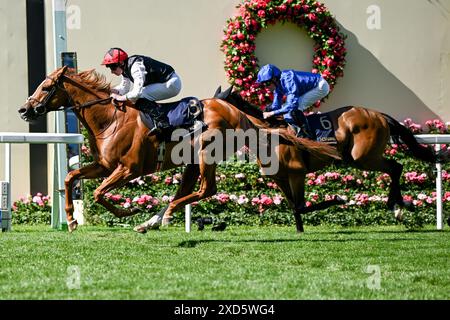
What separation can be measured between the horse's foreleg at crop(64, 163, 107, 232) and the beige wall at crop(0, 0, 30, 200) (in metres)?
4.18

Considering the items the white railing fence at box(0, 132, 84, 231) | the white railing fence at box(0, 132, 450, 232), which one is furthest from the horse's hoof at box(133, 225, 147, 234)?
the white railing fence at box(0, 132, 84, 231)

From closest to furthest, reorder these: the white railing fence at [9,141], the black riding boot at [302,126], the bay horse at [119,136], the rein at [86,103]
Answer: the bay horse at [119,136], the rein at [86,103], the black riding boot at [302,126], the white railing fence at [9,141]

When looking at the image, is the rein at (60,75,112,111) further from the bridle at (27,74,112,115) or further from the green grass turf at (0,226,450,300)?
the green grass turf at (0,226,450,300)

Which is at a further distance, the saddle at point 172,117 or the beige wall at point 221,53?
the beige wall at point 221,53

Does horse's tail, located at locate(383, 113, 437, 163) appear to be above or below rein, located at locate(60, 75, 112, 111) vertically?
below

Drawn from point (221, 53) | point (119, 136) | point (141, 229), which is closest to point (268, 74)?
point (119, 136)

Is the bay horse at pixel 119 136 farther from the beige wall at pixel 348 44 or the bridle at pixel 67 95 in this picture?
the beige wall at pixel 348 44

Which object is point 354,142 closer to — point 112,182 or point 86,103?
point 112,182

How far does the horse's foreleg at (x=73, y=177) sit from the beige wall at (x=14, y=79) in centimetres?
418

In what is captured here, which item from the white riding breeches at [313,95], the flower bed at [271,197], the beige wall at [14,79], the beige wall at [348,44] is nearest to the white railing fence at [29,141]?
the flower bed at [271,197]

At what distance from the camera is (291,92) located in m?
9.55

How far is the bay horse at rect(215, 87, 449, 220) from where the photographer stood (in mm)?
9586

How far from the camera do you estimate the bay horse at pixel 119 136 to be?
858cm
